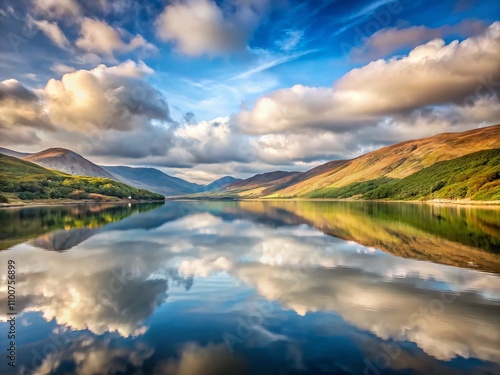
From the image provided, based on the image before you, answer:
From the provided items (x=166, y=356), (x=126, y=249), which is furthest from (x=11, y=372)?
(x=126, y=249)

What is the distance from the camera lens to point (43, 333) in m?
15.0

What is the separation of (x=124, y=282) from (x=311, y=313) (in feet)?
47.4

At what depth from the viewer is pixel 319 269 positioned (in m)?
28.7

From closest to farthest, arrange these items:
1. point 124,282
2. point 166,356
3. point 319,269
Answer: point 166,356
point 124,282
point 319,269

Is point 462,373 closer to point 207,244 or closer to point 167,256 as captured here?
point 167,256

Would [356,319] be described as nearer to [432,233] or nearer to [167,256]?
[167,256]

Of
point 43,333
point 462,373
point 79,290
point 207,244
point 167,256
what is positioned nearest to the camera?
point 462,373

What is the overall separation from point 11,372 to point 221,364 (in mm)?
7703

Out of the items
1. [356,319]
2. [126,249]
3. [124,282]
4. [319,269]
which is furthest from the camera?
[126,249]

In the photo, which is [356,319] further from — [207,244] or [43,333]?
[207,244]

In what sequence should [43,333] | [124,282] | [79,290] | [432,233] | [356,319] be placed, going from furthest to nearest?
[432,233], [124,282], [79,290], [356,319], [43,333]

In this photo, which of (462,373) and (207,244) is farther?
(207,244)

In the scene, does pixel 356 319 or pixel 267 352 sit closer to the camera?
pixel 267 352

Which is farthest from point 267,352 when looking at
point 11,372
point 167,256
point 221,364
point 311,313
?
point 167,256
